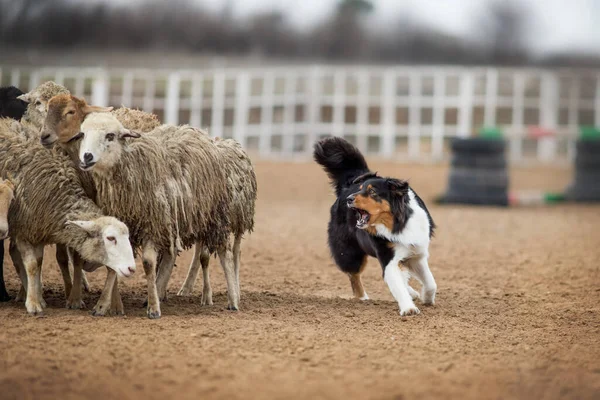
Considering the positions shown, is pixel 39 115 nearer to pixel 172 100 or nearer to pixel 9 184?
pixel 9 184

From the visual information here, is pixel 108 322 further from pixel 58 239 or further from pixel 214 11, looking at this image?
pixel 214 11

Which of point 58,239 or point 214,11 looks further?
point 214,11

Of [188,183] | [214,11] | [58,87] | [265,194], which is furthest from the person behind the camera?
[214,11]

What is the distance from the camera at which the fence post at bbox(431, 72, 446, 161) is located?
29.0m

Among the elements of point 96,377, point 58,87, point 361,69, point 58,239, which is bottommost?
point 96,377

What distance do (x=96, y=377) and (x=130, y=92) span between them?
24882mm

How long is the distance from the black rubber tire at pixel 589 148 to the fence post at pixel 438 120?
29.3 ft

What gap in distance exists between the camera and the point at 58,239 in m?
8.09

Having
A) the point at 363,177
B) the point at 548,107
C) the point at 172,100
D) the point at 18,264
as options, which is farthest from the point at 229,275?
the point at 548,107

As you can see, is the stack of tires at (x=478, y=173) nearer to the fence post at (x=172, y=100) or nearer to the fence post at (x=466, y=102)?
the fence post at (x=466, y=102)

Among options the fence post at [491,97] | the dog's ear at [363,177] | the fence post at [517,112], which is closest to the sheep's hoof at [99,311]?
the dog's ear at [363,177]

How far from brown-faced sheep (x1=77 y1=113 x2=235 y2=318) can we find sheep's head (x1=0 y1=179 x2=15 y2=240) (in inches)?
30.0

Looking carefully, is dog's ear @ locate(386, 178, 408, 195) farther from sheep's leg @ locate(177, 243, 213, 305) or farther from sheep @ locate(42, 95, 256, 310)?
sheep's leg @ locate(177, 243, 213, 305)

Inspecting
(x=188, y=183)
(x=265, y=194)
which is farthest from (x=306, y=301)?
(x=265, y=194)
